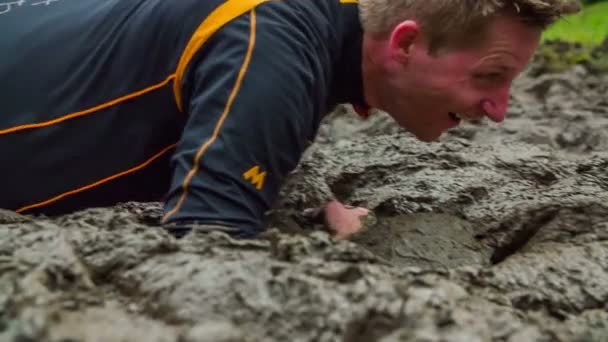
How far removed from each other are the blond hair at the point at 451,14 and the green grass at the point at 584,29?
308cm

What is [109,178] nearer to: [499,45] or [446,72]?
[446,72]

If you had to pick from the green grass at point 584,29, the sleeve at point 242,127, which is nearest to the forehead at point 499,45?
the sleeve at point 242,127

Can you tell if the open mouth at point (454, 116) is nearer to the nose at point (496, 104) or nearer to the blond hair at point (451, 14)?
the nose at point (496, 104)

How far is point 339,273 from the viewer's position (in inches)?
42.0

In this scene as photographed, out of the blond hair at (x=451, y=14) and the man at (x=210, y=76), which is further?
the blond hair at (x=451, y=14)

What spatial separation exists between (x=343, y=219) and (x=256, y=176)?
389 mm

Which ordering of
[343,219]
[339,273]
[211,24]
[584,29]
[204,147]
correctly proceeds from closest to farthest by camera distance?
[339,273]
[204,147]
[211,24]
[343,219]
[584,29]

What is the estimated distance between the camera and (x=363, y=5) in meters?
1.64

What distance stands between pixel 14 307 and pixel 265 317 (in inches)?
11.2

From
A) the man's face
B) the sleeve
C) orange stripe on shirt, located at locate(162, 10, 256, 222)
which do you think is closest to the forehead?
the man's face

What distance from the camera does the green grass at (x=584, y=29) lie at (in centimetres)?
497

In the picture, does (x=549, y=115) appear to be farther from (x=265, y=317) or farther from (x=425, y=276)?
(x=265, y=317)

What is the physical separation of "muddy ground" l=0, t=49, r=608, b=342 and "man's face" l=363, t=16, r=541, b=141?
0.25m

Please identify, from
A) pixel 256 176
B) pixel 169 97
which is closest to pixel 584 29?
pixel 169 97
